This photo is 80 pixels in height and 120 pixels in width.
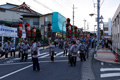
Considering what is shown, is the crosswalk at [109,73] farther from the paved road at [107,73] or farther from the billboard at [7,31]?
the billboard at [7,31]

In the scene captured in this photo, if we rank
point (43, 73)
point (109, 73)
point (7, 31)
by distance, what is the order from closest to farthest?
point (43, 73) < point (109, 73) < point (7, 31)

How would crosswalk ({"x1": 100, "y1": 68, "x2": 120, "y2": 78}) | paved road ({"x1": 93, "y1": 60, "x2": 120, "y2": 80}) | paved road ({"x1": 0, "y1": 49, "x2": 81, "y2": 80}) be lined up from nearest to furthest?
paved road ({"x1": 0, "y1": 49, "x2": 81, "y2": 80}) → paved road ({"x1": 93, "y1": 60, "x2": 120, "y2": 80}) → crosswalk ({"x1": 100, "y1": 68, "x2": 120, "y2": 78})

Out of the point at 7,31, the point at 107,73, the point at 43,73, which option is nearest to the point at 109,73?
the point at 107,73

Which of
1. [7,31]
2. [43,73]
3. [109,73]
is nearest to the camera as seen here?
[43,73]

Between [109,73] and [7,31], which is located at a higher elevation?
[7,31]

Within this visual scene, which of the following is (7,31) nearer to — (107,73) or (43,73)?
(43,73)

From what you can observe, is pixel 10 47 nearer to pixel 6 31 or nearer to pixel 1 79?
pixel 6 31

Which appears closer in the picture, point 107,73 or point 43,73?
point 43,73

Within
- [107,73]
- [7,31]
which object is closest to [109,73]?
[107,73]

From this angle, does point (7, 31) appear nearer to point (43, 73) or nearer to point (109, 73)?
point (43, 73)

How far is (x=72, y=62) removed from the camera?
37.8 feet

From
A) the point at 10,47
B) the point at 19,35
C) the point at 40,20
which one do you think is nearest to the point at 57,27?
the point at 40,20

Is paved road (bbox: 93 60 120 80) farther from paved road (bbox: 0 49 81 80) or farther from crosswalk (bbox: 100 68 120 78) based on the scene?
paved road (bbox: 0 49 81 80)

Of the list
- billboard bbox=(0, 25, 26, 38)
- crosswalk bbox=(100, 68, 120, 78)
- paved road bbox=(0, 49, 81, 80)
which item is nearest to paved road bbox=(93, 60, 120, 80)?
crosswalk bbox=(100, 68, 120, 78)
